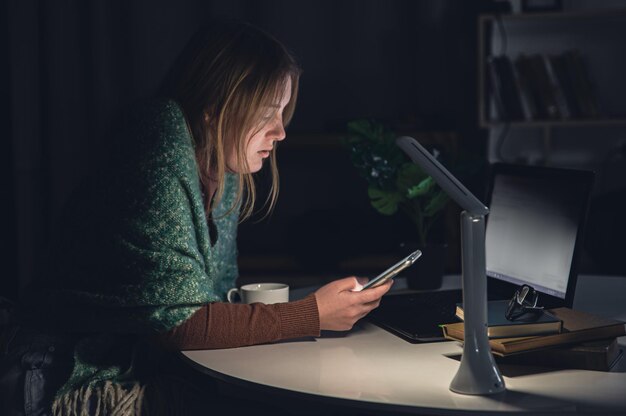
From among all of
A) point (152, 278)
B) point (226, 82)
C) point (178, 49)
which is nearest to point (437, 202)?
point (226, 82)

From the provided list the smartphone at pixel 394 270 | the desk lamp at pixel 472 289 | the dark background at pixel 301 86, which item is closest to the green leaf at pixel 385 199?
the smartphone at pixel 394 270

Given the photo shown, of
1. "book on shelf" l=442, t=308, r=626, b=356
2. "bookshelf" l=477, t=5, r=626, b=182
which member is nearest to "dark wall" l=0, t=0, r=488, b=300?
"bookshelf" l=477, t=5, r=626, b=182

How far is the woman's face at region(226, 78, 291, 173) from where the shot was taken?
1.51m

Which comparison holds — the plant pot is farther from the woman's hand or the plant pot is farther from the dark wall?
the dark wall

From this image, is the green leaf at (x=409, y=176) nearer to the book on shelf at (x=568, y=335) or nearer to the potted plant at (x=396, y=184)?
the potted plant at (x=396, y=184)

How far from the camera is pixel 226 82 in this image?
146 centimetres

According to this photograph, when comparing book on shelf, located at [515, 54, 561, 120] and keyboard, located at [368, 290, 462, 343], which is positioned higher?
book on shelf, located at [515, 54, 561, 120]

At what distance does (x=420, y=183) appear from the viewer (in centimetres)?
→ 178

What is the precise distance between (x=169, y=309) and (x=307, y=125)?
8.43 feet

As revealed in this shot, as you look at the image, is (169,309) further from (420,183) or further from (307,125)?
(307,125)

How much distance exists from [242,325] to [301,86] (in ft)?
8.36

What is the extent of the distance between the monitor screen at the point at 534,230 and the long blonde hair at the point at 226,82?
1.60ft

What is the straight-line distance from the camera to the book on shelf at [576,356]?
1.20 m

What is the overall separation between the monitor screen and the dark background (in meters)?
1.87
